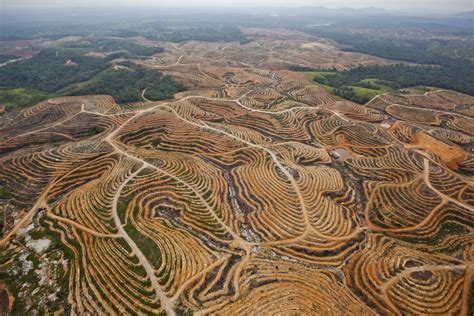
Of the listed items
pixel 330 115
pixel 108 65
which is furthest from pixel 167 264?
pixel 108 65

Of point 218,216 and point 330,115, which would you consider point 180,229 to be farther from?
point 330,115

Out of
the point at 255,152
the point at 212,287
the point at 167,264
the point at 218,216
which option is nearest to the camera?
the point at 212,287

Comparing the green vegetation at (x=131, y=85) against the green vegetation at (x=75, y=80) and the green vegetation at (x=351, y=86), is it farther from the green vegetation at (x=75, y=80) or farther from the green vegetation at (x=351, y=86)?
the green vegetation at (x=351, y=86)

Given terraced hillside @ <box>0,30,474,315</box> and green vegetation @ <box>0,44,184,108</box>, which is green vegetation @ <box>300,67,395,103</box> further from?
green vegetation @ <box>0,44,184,108</box>

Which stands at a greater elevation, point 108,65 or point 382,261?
point 108,65

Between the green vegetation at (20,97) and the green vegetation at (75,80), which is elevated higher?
the green vegetation at (75,80)

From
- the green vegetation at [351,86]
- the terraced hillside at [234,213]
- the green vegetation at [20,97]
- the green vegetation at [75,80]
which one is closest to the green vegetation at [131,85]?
the green vegetation at [75,80]
